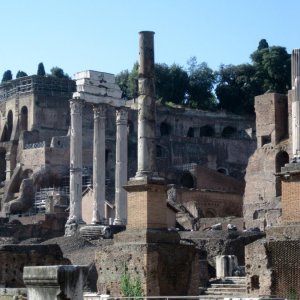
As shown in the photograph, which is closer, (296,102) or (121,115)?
(296,102)

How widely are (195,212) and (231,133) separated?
97.5 feet

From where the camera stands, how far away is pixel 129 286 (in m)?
20.1

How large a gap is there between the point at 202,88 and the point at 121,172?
3995cm

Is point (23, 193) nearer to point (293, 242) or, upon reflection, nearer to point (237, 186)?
point (237, 186)

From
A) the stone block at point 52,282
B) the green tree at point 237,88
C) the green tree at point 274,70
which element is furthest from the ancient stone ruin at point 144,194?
the green tree at point 274,70

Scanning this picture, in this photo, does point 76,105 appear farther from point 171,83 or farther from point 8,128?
point 171,83

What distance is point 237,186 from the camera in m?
60.5

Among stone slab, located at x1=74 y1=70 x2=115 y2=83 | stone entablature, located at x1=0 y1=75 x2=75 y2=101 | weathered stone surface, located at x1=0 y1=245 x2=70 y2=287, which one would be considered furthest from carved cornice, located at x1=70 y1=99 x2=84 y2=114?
stone entablature, located at x1=0 y1=75 x2=75 y2=101

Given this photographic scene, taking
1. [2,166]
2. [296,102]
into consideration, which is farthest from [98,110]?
[2,166]

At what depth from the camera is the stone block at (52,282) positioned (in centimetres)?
830

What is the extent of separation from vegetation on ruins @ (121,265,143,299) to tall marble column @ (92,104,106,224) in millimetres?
22569

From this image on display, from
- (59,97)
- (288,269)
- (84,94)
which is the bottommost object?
(288,269)

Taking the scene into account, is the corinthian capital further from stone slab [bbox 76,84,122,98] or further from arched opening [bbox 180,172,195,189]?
arched opening [bbox 180,172,195,189]

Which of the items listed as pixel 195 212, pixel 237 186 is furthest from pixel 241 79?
pixel 195 212
